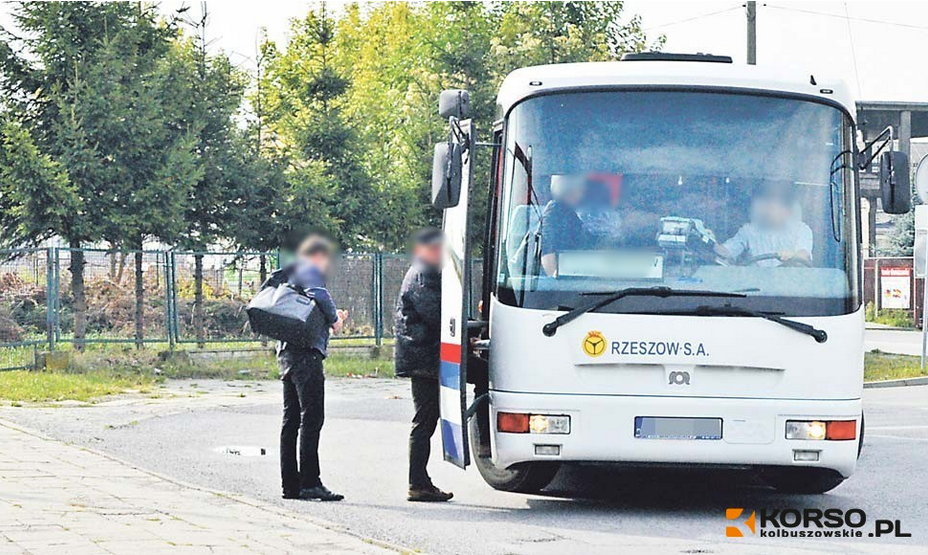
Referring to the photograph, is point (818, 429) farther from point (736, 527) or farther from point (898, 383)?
point (898, 383)

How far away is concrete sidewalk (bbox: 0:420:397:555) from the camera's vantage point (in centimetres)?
777

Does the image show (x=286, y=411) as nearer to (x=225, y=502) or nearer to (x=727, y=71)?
(x=225, y=502)

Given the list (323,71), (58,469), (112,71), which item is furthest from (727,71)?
(323,71)

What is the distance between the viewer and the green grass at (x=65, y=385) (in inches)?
718

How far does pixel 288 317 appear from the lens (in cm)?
1003

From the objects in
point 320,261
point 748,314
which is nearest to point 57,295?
point 320,261

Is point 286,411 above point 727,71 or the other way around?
the other way around

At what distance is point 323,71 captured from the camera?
29656mm

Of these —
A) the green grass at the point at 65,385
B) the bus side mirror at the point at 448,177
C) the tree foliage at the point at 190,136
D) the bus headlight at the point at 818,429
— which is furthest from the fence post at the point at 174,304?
the bus headlight at the point at 818,429

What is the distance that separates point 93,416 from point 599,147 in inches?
336

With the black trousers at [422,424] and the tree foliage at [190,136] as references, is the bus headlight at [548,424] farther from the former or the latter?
the tree foliage at [190,136]

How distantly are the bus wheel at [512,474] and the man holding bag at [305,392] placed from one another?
1.06m

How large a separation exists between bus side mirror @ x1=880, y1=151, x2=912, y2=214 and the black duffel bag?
397 centimetres

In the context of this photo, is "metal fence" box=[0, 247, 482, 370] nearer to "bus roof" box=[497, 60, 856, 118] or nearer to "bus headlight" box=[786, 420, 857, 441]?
"bus roof" box=[497, 60, 856, 118]
